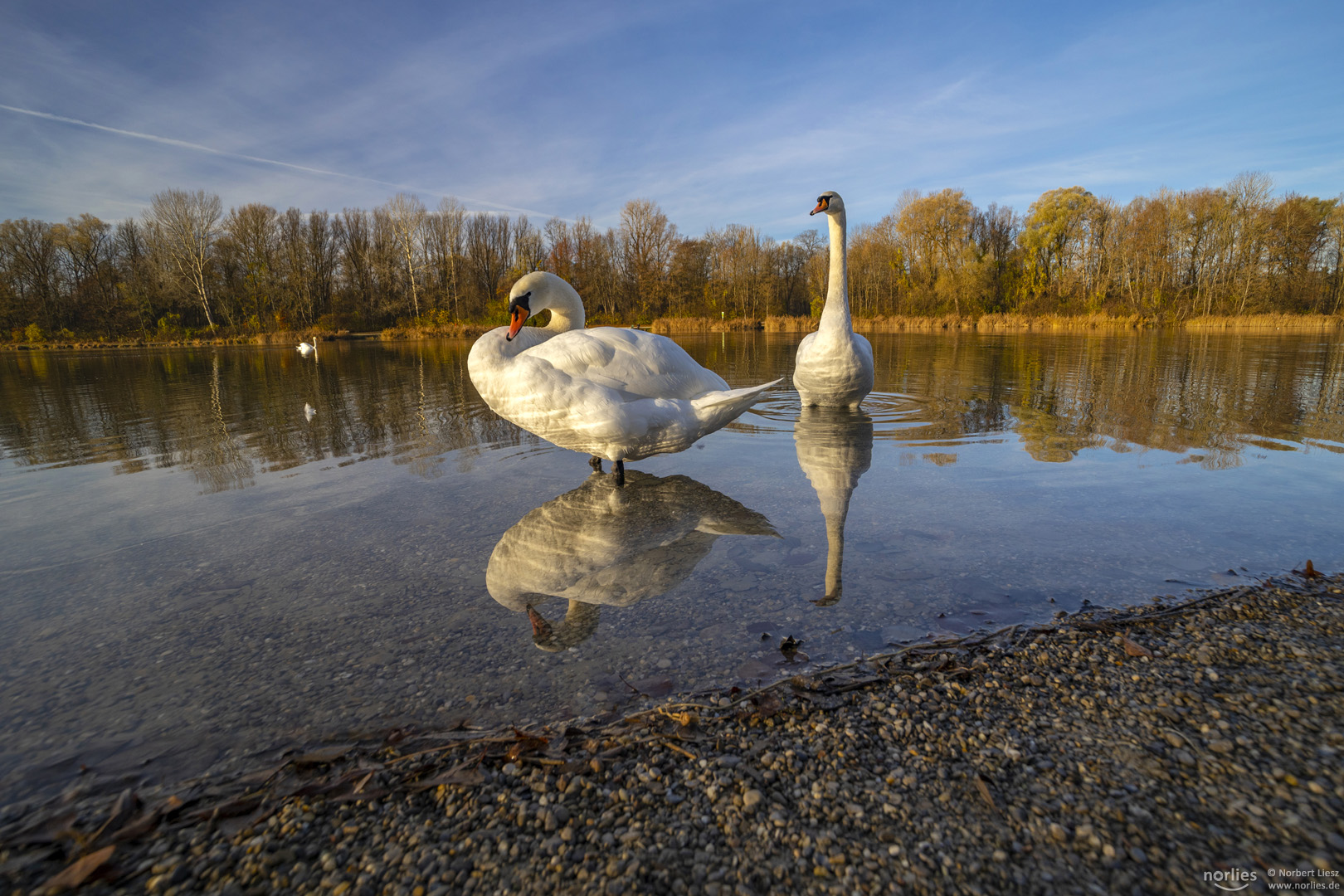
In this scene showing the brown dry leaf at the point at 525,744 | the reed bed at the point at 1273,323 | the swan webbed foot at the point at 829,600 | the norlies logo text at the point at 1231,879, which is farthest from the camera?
the reed bed at the point at 1273,323

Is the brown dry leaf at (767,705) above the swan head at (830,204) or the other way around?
the other way around

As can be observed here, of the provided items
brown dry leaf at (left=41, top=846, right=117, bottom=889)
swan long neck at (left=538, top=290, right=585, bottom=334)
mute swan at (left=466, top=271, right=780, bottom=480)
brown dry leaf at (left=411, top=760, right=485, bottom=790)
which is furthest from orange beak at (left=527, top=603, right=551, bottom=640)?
swan long neck at (left=538, top=290, right=585, bottom=334)

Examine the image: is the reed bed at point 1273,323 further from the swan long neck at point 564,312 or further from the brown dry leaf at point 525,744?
the brown dry leaf at point 525,744

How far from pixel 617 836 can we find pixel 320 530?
3.60m

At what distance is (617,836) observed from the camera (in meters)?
1.63

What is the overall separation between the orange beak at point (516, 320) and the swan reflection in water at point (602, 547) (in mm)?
1429

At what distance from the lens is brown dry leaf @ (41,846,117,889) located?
1.51m

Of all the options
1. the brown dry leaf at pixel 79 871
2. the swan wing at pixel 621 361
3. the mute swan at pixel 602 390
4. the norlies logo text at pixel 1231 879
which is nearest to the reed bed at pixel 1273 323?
the mute swan at pixel 602 390

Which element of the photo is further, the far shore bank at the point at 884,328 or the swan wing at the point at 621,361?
the far shore bank at the point at 884,328

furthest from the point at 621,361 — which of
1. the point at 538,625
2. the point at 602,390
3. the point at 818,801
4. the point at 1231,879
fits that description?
the point at 1231,879

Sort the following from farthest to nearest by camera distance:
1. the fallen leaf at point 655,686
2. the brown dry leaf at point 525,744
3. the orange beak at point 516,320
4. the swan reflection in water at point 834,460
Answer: the orange beak at point 516,320 < the swan reflection in water at point 834,460 < the fallen leaf at point 655,686 < the brown dry leaf at point 525,744

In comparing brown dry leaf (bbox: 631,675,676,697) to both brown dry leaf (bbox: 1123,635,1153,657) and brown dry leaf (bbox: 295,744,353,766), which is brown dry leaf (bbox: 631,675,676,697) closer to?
brown dry leaf (bbox: 295,744,353,766)

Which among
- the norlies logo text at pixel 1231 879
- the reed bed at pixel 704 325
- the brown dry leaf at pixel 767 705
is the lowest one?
the norlies logo text at pixel 1231 879

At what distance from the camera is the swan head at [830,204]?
7926mm
